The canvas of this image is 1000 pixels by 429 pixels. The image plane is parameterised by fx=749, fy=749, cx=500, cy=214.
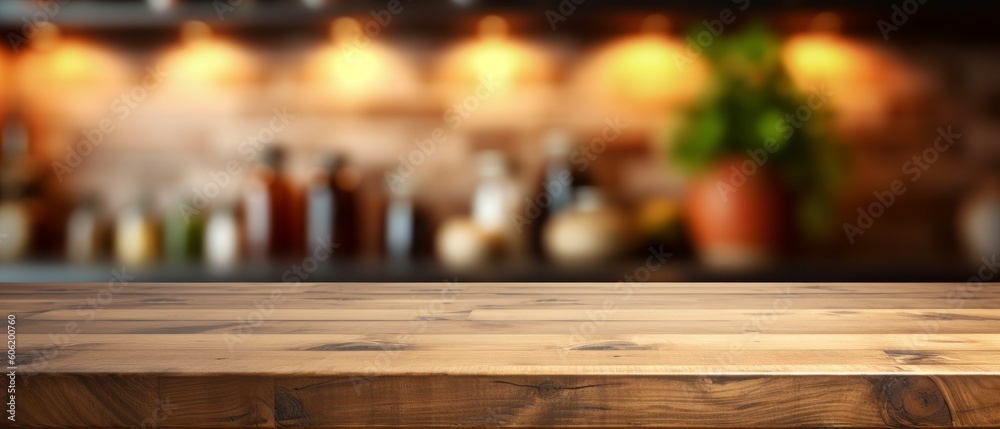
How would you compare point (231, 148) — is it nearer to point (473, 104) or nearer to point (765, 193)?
point (473, 104)

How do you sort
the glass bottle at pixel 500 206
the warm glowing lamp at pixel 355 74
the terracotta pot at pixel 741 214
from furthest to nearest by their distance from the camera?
1. the warm glowing lamp at pixel 355 74
2. the glass bottle at pixel 500 206
3. the terracotta pot at pixel 741 214

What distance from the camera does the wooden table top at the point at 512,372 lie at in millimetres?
421

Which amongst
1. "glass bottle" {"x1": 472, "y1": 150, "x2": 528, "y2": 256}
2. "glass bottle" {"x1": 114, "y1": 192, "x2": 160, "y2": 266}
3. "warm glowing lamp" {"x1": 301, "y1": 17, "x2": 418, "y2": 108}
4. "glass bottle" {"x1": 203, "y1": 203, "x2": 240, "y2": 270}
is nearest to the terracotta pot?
"glass bottle" {"x1": 472, "y1": 150, "x2": 528, "y2": 256}

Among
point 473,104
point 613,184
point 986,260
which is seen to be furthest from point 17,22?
point 986,260

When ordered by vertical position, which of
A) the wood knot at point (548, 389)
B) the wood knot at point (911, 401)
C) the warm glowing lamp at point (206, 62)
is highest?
the warm glowing lamp at point (206, 62)

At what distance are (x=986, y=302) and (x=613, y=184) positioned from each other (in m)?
1.03

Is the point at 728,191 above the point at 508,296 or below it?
above

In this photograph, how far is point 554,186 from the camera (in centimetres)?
166

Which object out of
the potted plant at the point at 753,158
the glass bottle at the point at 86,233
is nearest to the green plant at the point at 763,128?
the potted plant at the point at 753,158

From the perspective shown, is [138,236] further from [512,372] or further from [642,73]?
[512,372]

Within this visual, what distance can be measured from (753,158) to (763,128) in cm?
6

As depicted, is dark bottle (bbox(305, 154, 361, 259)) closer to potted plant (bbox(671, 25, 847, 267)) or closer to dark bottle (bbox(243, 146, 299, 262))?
dark bottle (bbox(243, 146, 299, 262))

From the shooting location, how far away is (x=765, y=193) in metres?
1.48

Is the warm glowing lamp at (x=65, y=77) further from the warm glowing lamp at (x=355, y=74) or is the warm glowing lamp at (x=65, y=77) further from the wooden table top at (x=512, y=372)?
the wooden table top at (x=512, y=372)
